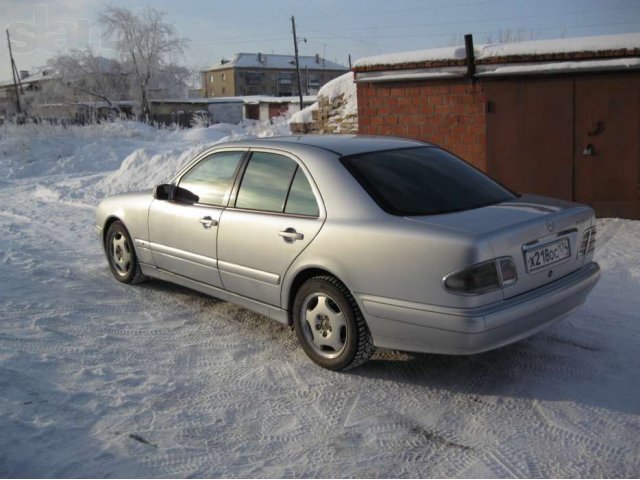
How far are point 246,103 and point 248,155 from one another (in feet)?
169

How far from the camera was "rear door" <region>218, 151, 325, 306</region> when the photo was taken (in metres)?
4.27

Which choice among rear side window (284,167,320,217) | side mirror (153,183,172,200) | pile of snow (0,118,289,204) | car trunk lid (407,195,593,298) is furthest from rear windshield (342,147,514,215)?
pile of snow (0,118,289,204)

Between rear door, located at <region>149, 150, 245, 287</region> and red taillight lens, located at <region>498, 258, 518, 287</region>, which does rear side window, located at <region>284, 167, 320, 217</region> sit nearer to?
rear door, located at <region>149, 150, 245, 287</region>

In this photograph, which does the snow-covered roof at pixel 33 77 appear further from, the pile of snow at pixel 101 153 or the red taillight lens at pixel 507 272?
the red taillight lens at pixel 507 272

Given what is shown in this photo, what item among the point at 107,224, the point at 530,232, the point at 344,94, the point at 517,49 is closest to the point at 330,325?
the point at 530,232

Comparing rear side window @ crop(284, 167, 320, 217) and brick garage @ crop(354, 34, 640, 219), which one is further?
brick garage @ crop(354, 34, 640, 219)

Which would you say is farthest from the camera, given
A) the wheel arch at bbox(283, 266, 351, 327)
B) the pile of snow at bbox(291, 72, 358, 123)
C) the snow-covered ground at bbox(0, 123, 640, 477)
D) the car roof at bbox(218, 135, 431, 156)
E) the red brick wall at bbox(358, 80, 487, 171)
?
the pile of snow at bbox(291, 72, 358, 123)

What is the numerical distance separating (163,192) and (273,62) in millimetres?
90064

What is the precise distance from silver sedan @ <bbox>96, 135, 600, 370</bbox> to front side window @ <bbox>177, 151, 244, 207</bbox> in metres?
0.01

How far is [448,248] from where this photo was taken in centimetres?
346

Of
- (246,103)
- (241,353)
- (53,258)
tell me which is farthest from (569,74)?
(246,103)

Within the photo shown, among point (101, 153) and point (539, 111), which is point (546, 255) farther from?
point (101, 153)

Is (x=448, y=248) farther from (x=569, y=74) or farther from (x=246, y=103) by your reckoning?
(x=246, y=103)

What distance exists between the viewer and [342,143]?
15.3 feet
